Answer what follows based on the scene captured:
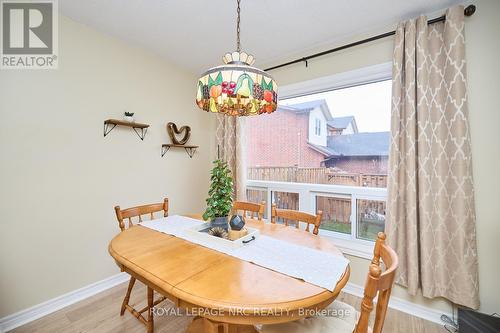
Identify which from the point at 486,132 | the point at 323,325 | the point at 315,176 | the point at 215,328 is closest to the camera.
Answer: the point at 215,328

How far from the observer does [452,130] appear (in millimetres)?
1623

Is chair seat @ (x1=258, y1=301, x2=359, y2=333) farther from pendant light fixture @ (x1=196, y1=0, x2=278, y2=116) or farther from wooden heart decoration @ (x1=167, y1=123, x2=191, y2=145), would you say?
wooden heart decoration @ (x1=167, y1=123, x2=191, y2=145)

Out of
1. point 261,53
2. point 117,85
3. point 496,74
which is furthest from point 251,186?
point 496,74

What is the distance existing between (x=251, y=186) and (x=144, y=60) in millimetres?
2006

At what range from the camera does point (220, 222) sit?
1.47 metres

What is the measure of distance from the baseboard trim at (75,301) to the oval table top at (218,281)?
3.84ft

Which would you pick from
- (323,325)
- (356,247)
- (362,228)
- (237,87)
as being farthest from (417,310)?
(237,87)

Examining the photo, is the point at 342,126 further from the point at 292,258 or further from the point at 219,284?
the point at 219,284

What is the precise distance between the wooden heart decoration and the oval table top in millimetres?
1636

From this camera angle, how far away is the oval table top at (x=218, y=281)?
795 mm

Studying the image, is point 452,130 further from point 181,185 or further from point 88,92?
point 88,92

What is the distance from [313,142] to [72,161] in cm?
244

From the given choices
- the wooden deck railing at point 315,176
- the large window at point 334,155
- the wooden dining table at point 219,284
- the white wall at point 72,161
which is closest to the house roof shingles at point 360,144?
the large window at point 334,155

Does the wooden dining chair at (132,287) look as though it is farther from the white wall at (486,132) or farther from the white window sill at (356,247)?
the white wall at (486,132)
